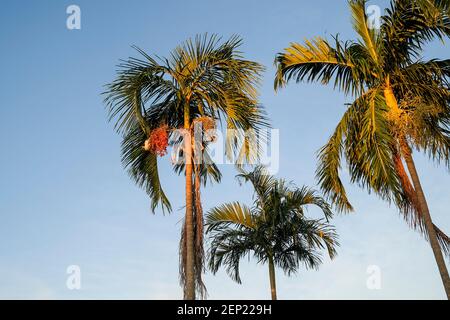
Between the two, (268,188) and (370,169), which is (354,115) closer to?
(370,169)

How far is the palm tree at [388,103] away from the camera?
1036 cm

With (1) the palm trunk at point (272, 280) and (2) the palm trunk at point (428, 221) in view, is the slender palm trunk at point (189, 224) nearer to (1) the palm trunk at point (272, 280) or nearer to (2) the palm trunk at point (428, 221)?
(2) the palm trunk at point (428, 221)

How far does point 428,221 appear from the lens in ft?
31.0

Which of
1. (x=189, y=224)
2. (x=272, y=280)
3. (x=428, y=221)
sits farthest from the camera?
(x=272, y=280)

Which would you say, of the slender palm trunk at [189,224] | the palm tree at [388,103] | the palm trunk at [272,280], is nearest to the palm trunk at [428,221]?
the palm tree at [388,103]

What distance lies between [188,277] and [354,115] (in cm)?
576

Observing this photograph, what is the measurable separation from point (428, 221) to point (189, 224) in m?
4.63

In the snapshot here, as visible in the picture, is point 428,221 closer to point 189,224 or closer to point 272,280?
point 189,224

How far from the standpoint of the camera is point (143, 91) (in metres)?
10.3

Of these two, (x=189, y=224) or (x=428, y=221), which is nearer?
(x=189, y=224)

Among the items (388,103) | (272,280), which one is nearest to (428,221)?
(388,103)

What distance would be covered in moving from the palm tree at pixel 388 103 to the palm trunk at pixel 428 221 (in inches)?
1.1

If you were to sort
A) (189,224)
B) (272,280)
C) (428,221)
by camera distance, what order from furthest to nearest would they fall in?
(272,280), (428,221), (189,224)
